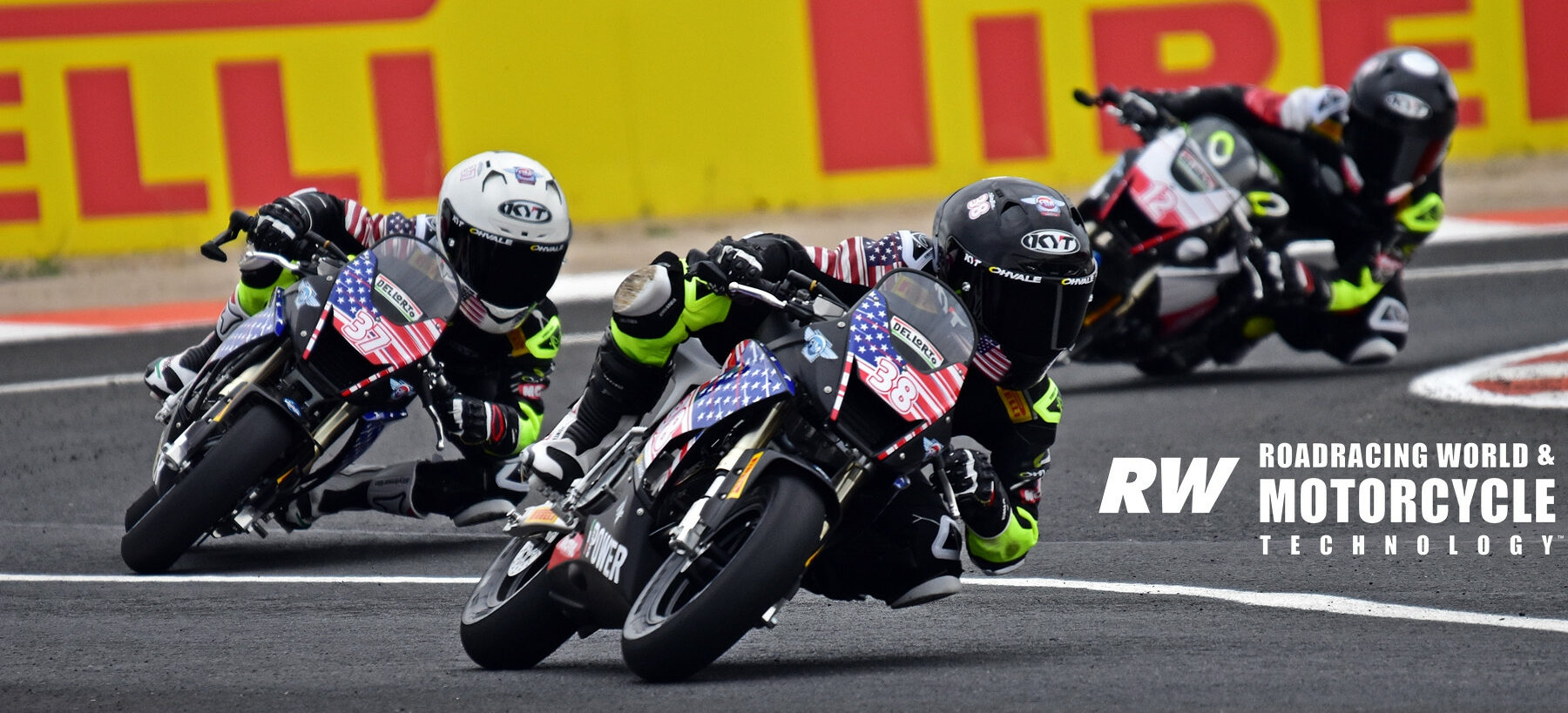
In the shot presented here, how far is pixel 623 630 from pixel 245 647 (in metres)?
1.37

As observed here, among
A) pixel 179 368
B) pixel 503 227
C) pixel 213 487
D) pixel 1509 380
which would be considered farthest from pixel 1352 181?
pixel 213 487

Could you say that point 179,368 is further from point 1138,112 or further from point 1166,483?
point 1138,112

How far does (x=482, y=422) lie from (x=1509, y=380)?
510 centimetres

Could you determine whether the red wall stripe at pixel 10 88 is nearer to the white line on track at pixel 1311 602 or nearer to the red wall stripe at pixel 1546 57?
the white line on track at pixel 1311 602

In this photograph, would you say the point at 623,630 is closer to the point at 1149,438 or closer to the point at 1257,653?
the point at 1257,653

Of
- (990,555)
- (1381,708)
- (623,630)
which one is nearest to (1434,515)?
(990,555)

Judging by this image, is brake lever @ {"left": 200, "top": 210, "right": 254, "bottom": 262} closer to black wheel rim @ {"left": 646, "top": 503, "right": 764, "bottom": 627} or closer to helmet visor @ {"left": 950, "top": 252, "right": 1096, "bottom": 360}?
helmet visor @ {"left": 950, "top": 252, "right": 1096, "bottom": 360}

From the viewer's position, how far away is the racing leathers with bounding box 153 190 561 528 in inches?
322

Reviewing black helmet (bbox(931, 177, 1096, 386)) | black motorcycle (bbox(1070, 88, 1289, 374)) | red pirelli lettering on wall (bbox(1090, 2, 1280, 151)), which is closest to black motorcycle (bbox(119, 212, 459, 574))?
black helmet (bbox(931, 177, 1096, 386))

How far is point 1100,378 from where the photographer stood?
11961 millimetres

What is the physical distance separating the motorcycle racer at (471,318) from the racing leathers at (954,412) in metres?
1.60

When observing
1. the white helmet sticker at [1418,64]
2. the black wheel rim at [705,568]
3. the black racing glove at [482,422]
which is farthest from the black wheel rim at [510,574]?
the white helmet sticker at [1418,64]

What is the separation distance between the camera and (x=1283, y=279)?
11125mm

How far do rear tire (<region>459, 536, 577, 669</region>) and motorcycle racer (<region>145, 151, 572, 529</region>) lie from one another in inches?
84.5
